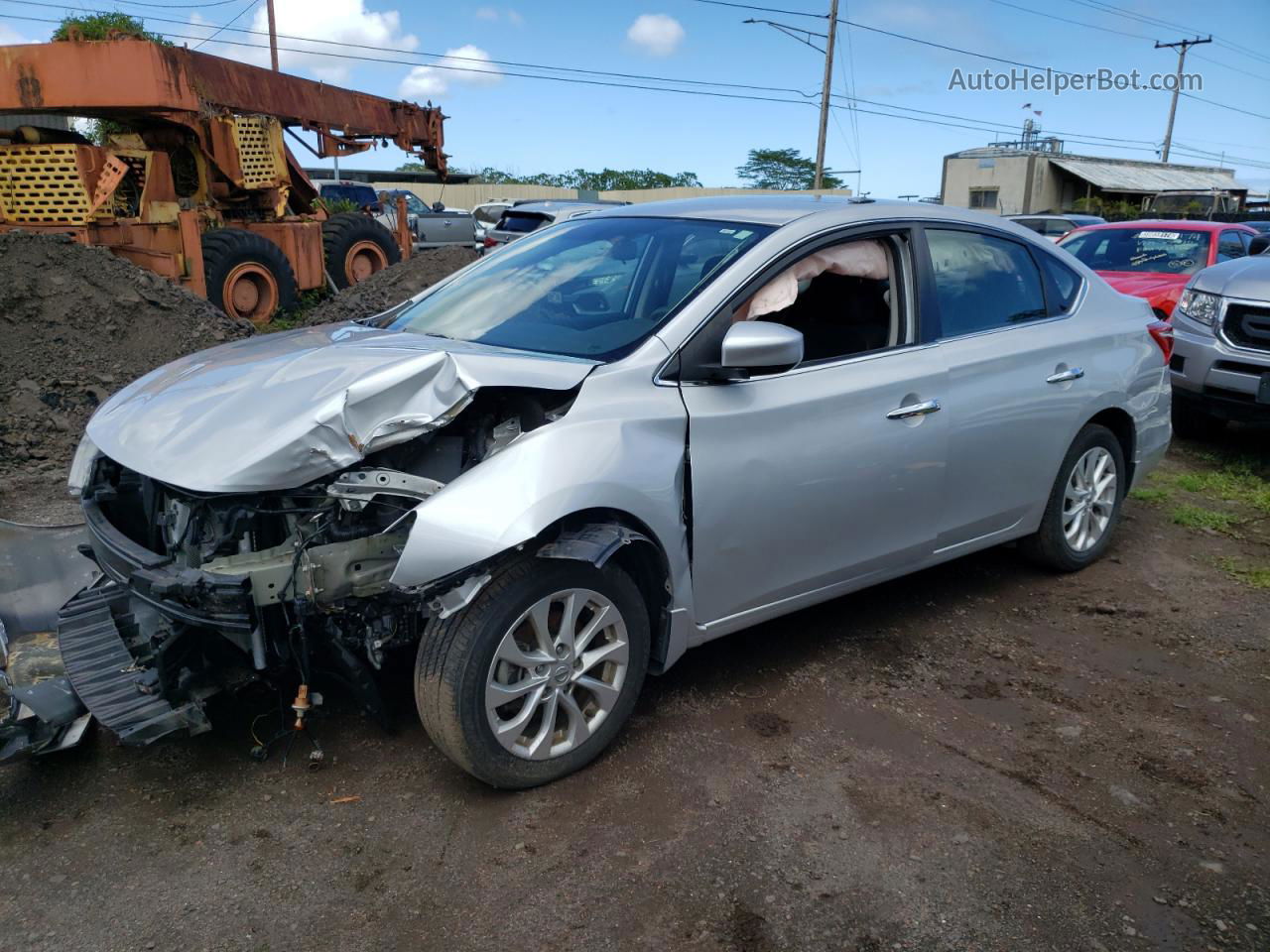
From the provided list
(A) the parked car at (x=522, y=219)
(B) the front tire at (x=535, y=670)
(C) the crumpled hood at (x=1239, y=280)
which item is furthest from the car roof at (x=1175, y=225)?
(B) the front tire at (x=535, y=670)

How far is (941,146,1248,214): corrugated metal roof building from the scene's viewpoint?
43.2m

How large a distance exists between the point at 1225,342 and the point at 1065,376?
3357mm

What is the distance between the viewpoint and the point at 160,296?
9461 millimetres

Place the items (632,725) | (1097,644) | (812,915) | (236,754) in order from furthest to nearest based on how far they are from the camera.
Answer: (1097,644) < (632,725) < (236,754) < (812,915)

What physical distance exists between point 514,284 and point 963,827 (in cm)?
257

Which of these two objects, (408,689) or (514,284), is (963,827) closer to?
(408,689)

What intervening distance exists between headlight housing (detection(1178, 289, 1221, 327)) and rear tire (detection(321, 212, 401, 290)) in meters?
10.4

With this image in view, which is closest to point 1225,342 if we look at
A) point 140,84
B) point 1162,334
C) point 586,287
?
point 1162,334

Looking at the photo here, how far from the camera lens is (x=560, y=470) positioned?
2934mm

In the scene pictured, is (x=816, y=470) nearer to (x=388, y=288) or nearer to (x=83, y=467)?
(x=83, y=467)

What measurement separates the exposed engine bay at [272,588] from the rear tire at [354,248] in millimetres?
11631

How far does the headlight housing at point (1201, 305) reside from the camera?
23.5 feet

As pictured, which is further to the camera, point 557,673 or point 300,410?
point 557,673

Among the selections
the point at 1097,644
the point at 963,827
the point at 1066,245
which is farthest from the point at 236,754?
the point at 1066,245
